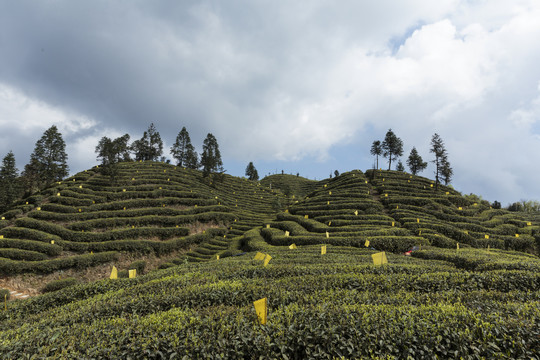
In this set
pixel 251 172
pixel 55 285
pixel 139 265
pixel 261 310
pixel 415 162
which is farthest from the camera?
pixel 251 172

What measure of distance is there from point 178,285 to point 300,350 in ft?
21.1

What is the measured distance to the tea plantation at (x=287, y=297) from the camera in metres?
4.94

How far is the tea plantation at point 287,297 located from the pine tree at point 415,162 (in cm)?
4111

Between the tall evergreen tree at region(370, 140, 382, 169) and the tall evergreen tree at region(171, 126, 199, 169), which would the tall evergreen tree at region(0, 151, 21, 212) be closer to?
the tall evergreen tree at region(171, 126, 199, 169)

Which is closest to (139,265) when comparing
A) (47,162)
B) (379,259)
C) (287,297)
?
(287,297)

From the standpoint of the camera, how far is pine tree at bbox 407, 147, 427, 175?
6944 centimetres

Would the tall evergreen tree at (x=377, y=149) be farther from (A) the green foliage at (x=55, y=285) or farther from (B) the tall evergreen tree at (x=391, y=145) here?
(A) the green foliage at (x=55, y=285)

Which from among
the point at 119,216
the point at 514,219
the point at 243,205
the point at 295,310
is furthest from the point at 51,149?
the point at 514,219

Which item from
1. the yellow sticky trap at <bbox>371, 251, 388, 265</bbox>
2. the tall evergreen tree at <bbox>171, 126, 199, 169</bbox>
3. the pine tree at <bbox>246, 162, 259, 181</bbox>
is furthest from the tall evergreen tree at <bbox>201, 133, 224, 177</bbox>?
the yellow sticky trap at <bbox>371, 251, 388, 265</bbox>

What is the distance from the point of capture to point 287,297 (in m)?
7.54

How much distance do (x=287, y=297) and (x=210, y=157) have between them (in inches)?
2120

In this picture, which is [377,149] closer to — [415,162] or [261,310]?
[415,162]

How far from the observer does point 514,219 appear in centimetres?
3256

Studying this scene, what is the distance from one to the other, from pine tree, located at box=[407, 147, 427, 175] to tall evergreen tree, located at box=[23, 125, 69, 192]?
8997cm
